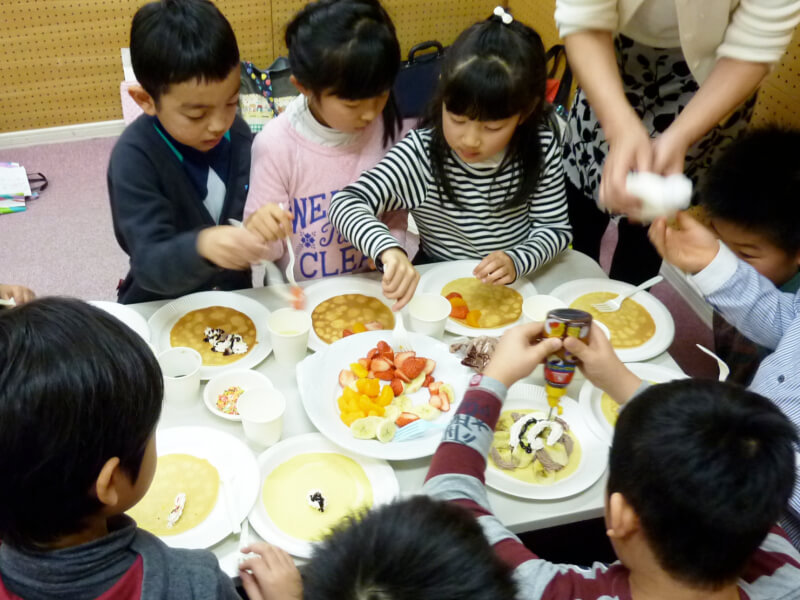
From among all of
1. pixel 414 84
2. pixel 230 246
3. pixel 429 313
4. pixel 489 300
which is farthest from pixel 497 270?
pixel 414 84

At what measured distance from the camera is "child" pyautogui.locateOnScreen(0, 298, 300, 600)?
0.82 metres

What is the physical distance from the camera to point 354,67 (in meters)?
1.57

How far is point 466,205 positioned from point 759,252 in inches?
29.2

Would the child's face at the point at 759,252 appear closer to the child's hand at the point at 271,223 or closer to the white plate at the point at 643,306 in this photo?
the white plate at the point at 643,306

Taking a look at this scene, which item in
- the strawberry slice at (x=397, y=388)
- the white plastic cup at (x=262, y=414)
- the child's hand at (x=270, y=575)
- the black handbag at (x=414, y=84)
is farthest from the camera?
the black handbag at (x=414, y=84)

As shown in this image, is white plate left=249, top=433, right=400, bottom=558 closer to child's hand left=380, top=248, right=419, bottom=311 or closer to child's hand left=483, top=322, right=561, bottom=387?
child's hand left=483, top=322, right=561, bottom=387

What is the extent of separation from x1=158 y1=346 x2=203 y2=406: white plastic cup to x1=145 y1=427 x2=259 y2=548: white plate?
3.3 inches

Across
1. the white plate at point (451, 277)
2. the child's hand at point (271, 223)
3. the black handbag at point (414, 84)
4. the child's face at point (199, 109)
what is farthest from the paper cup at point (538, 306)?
the black handbag at point (414, 84)

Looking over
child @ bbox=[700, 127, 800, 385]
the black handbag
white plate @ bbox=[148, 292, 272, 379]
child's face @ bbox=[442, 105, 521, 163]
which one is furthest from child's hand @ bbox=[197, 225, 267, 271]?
the black handbag

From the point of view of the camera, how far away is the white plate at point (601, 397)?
1.35m

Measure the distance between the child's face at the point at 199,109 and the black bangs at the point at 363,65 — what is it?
239mm

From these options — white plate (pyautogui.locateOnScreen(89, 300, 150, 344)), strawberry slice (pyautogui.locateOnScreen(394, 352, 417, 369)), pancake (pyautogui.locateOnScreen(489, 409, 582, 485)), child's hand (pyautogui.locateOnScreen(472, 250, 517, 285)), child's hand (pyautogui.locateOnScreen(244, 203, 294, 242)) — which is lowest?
pancake (pyautogui.locateOnScreen(489, 409, 582, 485))

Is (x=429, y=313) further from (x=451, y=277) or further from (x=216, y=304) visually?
(x=216, y=304)

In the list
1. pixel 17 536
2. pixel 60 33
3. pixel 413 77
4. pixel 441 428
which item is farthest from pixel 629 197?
pixel 60 33
